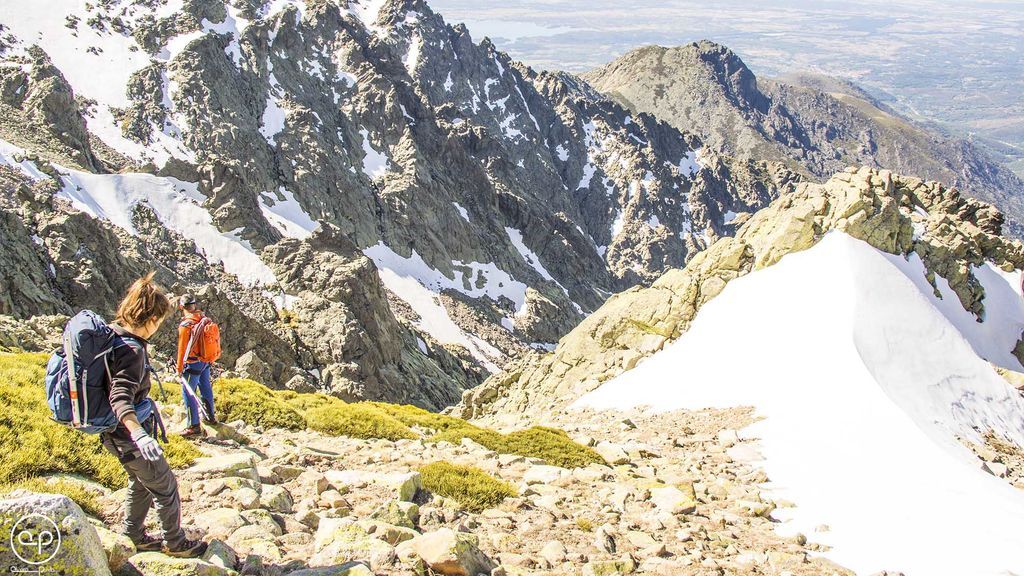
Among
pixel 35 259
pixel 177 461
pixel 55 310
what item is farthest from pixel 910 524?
pixel 35 259

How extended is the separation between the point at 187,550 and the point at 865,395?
68.1ft

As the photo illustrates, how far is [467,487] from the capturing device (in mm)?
10258

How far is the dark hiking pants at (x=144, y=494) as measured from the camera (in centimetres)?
605

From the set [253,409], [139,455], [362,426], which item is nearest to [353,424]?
[362,426]

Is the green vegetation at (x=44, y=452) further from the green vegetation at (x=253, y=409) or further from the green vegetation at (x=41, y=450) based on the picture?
the green vegetation at (x=253, y=409)

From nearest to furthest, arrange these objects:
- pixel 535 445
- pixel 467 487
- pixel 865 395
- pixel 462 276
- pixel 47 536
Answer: pixel 47 536 < pixel 467 487 < pixel 535 445 < pixel 865 395 < pixel 462 276

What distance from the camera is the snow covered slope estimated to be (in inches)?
475

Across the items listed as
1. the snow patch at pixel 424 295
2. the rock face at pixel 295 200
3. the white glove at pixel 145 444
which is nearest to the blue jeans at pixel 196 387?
the white glove at pixel 145 444

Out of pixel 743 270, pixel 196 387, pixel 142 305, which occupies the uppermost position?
pixel 142 305

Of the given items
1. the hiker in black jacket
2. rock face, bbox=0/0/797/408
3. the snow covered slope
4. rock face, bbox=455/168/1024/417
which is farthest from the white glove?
rock face, bbox=0/0/797/408

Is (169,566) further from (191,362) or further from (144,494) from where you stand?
(191,362)

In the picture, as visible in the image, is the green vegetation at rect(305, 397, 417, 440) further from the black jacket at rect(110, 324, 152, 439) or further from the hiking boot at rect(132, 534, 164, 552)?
the black jacket at rect(110, 324, 152, 439)

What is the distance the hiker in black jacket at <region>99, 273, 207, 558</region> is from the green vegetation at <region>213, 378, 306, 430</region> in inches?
306

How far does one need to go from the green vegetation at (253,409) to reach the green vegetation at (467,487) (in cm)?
511
